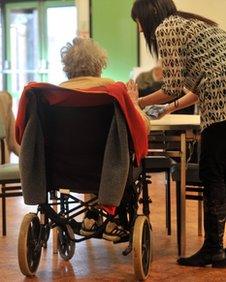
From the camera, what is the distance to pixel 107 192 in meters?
2.08

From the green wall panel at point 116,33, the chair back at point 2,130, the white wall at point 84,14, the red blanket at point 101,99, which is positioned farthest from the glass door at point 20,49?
the red blanket at point 101,99

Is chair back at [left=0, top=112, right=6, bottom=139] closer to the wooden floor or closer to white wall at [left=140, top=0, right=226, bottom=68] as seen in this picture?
the wooden floor

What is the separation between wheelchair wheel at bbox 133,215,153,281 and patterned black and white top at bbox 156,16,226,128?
0.50m

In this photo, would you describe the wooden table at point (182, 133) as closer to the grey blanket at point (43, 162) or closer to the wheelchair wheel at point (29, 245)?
the grey blanket at point (43, 162)

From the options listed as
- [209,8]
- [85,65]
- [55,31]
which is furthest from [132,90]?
[55,31]

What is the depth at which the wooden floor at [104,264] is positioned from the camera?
7.69 feet

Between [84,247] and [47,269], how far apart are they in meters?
0.42

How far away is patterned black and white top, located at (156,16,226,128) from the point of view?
90.0 inches

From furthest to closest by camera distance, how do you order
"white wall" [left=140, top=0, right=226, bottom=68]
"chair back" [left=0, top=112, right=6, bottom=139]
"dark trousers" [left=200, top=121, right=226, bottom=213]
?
1. "white wall" [left=140, top=0, right=226, bottom=68]
2. "chair back" [left=0, top=112, right=6, bottom=139]
3. "dark trousers" [left=200, top=121, right=226, bottom=213]

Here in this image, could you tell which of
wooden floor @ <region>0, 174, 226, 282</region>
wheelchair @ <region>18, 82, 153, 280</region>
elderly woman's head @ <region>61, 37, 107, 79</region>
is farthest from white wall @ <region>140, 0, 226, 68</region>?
wheelchair @ <region>18, 82, 153, 280</region>

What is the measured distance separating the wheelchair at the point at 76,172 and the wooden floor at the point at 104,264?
135mm

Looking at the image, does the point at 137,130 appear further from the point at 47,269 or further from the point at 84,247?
the point at 84,247

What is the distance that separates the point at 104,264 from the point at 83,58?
976 mm

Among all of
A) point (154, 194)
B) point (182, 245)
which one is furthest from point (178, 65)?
point (154, 194)
